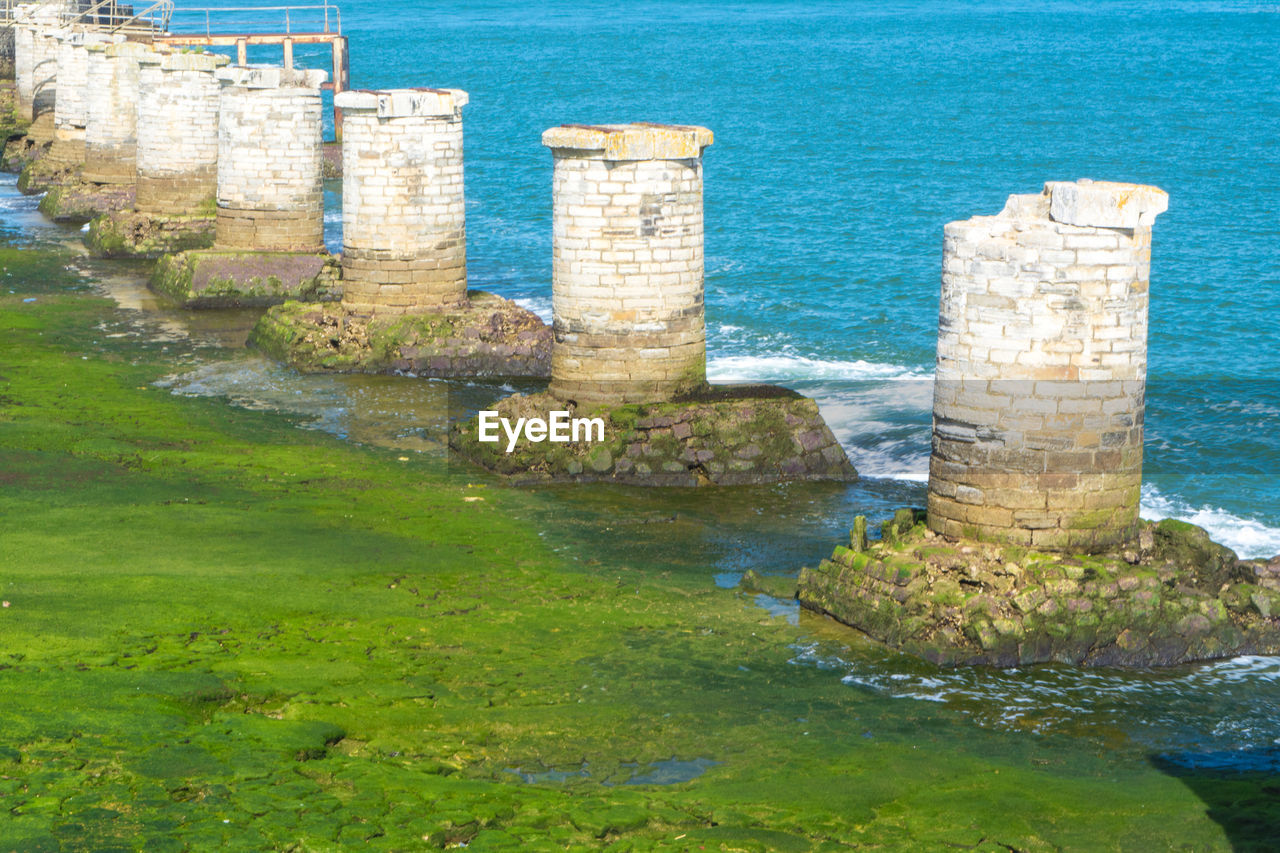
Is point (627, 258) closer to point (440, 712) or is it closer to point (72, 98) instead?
point (440, 712)

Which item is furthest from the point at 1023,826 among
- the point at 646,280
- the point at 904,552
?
the point at 646,280

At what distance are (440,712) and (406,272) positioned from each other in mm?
13153

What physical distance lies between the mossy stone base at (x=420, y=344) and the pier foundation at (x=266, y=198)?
3.80m

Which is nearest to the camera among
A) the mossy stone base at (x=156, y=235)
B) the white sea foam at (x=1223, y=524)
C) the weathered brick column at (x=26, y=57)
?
the white sea foam at (x=1223, y=524)

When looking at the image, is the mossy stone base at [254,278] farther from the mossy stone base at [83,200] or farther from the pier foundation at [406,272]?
the mossy stone base at [83,200]

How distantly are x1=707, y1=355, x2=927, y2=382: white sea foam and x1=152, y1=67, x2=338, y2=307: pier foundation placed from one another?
695 centimetres

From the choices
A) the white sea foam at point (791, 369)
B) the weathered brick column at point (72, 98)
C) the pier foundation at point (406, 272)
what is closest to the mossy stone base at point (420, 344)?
the pier foundation at point (406, 272)

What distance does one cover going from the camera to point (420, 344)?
2222cm

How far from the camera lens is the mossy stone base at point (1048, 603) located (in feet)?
39.6

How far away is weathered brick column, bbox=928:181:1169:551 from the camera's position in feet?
40.2

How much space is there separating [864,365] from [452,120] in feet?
25.7

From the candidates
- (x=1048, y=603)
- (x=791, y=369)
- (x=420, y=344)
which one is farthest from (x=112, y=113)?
(x=1048, y=603)

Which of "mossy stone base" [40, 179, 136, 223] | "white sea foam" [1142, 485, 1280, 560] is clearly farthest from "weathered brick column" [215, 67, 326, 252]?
"white sea foam" [1142, 485, 1280, 560]

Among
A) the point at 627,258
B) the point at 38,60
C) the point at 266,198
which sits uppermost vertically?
the point at 38,60
